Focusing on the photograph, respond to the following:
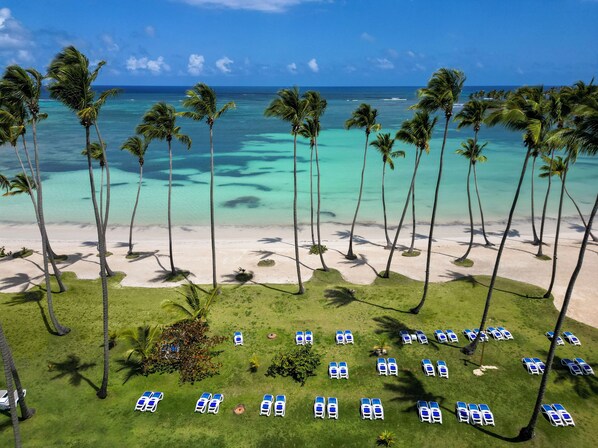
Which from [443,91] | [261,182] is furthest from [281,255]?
[261,182]

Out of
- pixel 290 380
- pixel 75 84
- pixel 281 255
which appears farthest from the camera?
pixel 281 255

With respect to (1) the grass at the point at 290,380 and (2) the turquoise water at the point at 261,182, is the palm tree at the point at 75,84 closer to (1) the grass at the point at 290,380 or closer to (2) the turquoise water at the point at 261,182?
(1) the grass at the point at 290,380

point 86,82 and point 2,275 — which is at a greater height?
point 86,82

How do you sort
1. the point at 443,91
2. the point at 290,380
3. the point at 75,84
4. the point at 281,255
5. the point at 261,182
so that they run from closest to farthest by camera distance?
the point at 75,84 → the point at 290,380 → the point at 443,91 → the point at 281,255 → the point at 261,182

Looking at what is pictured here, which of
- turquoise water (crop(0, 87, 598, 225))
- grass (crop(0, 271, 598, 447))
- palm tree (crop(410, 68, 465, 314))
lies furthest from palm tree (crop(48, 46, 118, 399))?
turquoise water (crop(0, 87, 598, 225))

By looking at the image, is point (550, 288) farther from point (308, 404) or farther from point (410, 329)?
point (308, 404)

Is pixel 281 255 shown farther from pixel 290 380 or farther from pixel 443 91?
pixel 443 91

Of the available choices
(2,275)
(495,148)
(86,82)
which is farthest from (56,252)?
(495,148)
